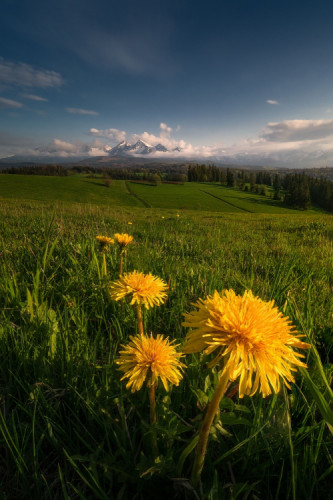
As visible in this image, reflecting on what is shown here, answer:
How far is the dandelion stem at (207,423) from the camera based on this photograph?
854mm

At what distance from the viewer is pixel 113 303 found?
235 cm

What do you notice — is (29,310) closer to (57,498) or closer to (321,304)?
(57,498)

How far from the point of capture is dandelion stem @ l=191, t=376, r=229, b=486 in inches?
33.6

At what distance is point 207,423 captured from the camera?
0.87 meters

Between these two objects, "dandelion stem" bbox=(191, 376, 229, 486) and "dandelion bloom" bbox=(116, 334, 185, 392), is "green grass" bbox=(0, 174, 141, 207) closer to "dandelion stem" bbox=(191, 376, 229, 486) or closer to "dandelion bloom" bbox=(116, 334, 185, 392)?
"dandelion bloom" bbox=(116, 334, 185, 392)

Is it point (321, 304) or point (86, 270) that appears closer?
point (321, 304)

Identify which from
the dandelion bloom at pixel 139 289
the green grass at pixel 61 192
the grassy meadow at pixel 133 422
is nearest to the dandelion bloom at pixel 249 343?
the grassy meadow at pixel 133 422

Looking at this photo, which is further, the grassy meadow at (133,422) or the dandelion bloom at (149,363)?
the dandelion bloom at (149,363)

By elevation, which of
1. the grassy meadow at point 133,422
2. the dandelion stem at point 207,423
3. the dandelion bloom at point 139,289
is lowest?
the grassy meadow at point 133,422

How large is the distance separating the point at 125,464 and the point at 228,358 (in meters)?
0.75

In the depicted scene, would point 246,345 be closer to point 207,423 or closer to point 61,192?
point 207,423

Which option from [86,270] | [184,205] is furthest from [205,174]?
[86,270]

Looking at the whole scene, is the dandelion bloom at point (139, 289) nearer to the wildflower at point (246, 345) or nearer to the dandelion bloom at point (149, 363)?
the dandelion bloom at point (149, 363)

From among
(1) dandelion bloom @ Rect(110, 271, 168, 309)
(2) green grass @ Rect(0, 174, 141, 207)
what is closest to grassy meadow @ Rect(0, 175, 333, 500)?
(1) dandelion bloom @ Rect(110, 271, 168, 309)
